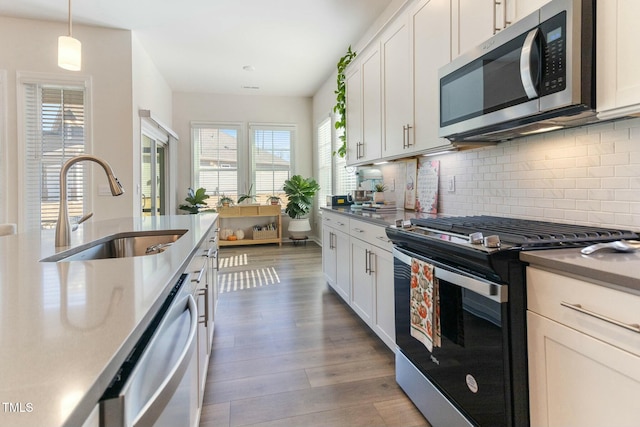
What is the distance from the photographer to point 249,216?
21.3 ft

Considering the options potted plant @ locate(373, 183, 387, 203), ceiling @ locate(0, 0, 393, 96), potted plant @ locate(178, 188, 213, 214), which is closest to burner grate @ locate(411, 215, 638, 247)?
potted plant @ locate(373, 183, 387, 203)

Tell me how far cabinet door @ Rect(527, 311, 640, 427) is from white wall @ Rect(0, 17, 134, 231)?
13.9ft

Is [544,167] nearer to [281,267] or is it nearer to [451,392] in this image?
[451,392]

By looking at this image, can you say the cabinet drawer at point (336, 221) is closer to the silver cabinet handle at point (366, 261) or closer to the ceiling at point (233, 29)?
the silver cabinet handle at point (366, 261)

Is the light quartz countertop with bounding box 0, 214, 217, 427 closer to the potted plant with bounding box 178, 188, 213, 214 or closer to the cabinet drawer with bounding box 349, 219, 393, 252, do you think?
the cabinet drawer with bounding box 349, 219, 393, 252

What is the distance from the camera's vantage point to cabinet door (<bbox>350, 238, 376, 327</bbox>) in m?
2.43

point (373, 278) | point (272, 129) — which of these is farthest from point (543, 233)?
point (272, 129)

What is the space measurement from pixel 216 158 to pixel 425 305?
5913 mm

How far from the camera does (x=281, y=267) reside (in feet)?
15.4

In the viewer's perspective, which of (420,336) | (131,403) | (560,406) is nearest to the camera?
(131,403)

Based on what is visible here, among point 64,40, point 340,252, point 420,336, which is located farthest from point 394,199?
point 64,40

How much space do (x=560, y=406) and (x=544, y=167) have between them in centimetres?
112

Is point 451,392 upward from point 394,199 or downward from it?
downward

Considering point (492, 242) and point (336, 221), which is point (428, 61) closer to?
point (492, 242)
